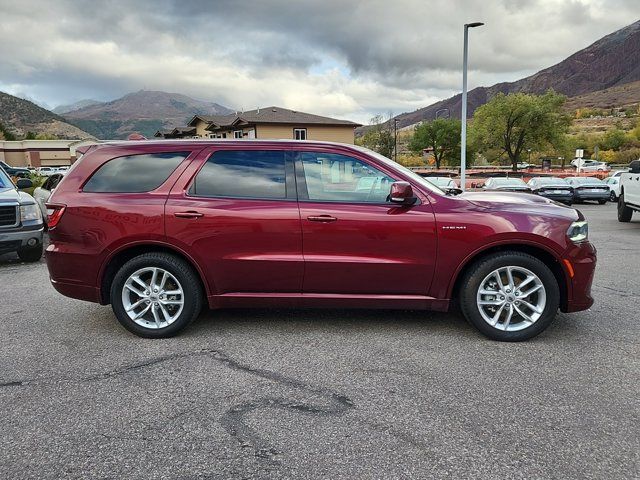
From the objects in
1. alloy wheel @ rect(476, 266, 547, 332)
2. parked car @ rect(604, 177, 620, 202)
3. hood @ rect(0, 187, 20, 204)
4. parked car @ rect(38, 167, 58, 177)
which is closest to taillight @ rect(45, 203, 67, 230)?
alloy wheel @ rect(476, 266, 547, 332)

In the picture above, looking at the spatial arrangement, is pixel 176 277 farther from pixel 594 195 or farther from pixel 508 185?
pixel 594 195

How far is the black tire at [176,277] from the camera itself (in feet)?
14.6

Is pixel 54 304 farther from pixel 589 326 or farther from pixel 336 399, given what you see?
pixel 589 326

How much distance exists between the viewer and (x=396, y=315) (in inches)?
199

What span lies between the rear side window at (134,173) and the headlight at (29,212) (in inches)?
176

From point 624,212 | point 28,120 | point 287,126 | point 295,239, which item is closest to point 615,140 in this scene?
point 287,126

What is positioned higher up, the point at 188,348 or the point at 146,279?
the point at 146,279

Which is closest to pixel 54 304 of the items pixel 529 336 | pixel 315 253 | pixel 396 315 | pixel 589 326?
pixel 315 253

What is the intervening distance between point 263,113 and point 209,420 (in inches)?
1752

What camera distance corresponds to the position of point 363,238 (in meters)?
4.26

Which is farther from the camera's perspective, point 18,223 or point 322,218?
point 18,223

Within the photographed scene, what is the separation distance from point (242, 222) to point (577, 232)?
2.92 meters

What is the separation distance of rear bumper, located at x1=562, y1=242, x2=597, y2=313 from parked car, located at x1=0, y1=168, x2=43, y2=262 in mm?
7926

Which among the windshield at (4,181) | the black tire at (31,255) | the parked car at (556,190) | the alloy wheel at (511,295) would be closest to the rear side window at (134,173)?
the alloy wheel at (511,295)
